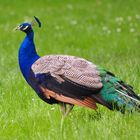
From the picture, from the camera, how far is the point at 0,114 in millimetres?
6930

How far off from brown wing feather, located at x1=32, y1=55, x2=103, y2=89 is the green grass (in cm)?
40

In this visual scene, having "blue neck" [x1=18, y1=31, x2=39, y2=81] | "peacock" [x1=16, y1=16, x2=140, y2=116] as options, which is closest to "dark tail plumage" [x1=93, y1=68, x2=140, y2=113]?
"peacock" [x1=16, y1=16, x2=140, y2=116]

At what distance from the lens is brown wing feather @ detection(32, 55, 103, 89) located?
251 inches

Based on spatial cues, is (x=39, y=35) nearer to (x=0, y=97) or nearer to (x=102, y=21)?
(x=102, y=21)

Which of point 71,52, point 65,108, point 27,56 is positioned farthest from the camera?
point 71,52

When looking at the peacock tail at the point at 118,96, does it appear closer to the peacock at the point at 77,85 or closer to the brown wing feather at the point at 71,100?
the peacock at the point at 77,85

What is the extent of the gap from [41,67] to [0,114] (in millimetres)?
770

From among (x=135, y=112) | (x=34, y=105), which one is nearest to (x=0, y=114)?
(x=34, y=105)

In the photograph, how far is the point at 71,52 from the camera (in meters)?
12.9

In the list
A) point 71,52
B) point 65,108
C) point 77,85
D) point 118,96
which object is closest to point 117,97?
point 118,96

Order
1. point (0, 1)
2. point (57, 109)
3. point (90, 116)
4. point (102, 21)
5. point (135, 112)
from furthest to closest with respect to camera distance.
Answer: point (0, 1), point (102, 21), point (57, 109), point (90, 116), point (135, 112)

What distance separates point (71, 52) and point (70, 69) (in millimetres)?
6443

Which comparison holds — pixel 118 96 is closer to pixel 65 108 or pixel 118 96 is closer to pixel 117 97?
pixel 117 97

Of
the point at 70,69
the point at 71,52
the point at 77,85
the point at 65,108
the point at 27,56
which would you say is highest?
the point at 27,56
